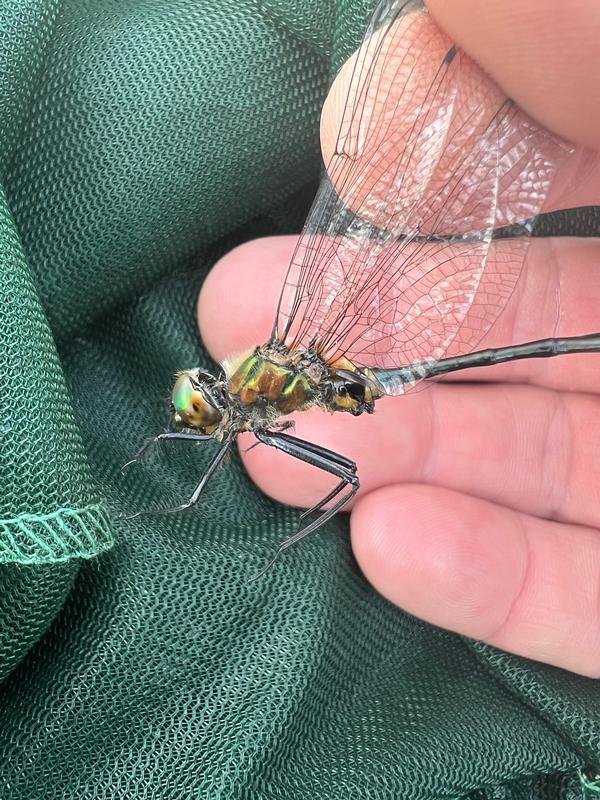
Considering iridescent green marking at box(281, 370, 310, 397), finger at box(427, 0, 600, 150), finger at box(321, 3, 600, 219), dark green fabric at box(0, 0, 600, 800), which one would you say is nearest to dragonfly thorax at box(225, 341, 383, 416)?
iridescent green marking at box(281, 370, 310, 397)

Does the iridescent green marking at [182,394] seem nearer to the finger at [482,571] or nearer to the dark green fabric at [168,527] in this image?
the dark green fabric at [168,527]

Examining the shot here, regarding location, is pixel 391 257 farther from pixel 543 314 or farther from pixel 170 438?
pixel 170 438

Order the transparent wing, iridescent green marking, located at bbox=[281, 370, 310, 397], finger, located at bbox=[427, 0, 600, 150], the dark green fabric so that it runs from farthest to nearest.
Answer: iridescent green marking, located at bbox=[281, 370, 310, 397]
the transparent wing
the dark green fabric
finger, located at bbox=[427, 0, 600, 150]

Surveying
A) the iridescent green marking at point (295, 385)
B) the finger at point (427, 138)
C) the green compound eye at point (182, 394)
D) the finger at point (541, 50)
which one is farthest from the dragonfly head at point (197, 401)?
the finger at point (541, 50)

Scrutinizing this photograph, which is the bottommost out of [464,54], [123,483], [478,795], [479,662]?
[478,795]

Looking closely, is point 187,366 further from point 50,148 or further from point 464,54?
point 464,54

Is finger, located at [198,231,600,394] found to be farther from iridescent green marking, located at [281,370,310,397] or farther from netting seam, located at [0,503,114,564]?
netting seam, located at [0,503,114,564]

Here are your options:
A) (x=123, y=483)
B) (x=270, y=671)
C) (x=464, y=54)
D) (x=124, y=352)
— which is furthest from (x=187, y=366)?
(x=464, y=54)
